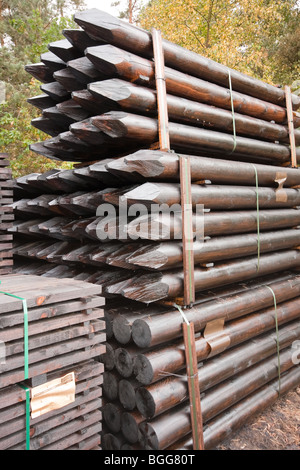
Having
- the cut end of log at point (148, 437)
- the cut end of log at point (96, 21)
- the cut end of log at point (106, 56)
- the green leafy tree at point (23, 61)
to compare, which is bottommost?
the cut end of log at point (148, 437)

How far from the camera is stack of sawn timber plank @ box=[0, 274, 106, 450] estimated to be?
2.84 m

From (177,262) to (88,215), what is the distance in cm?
161

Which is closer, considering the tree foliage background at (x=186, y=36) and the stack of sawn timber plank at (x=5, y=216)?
the stack of sawn timber plank at (x=5, y=216)

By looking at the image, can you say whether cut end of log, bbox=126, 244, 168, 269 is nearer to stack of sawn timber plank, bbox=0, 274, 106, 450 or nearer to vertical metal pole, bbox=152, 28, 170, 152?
stack of sawn timber plank, bbox=0, 274, 106, 450

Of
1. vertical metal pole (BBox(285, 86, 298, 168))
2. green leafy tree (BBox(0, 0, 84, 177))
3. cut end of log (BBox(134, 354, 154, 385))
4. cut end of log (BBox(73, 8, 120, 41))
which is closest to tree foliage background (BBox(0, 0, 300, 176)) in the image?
green leafy tree (BBox(0, 0, 84, 177))

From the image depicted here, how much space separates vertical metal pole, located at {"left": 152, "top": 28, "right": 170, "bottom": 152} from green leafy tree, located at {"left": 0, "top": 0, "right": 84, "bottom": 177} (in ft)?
35.3

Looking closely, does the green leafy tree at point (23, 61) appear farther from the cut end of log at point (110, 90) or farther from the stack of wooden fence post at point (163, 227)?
the cut end of log at point (110, 90)

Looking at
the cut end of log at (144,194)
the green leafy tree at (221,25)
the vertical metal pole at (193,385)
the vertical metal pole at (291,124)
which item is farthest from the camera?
the green leafy tree at (221,25)

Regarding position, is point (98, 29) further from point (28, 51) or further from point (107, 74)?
point (28, 51)

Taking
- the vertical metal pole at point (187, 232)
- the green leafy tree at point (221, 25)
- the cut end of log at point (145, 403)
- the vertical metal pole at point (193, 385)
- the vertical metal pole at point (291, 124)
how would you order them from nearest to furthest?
the cut end of log at point (145, 403), the vertical metal pole at point (193, 385), the vertical metal pole at point (187, 232), the vertical metal pole at point (291, 124), the green leafy tree at point (221, 25)

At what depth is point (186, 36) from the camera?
16422mm

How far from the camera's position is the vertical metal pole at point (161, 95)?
3.95 metres

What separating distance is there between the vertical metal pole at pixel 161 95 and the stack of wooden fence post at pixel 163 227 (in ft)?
0.34

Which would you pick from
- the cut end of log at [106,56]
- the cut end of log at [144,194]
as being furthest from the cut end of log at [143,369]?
the cut end of log at [106,56]
